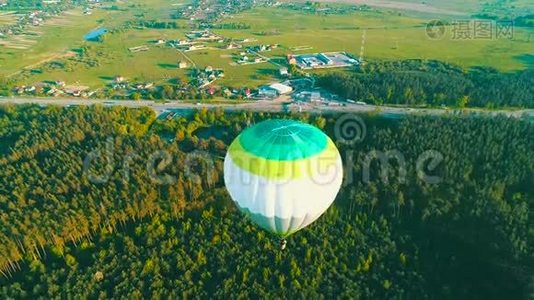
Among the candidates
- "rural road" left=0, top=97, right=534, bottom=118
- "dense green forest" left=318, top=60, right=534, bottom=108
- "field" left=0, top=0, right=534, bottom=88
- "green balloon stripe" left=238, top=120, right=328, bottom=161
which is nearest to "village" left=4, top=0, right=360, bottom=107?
"field" left=0, top=0, right=534, bottom=88

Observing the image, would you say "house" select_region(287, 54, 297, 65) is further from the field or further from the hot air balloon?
the hot air balloon

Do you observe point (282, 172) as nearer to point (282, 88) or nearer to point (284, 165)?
point (284, 165)

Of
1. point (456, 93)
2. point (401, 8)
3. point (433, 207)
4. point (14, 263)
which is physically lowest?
point (14, 263)

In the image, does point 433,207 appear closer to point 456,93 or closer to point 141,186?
point 141,186

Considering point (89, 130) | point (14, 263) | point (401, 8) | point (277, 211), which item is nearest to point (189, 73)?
point (89, 130)

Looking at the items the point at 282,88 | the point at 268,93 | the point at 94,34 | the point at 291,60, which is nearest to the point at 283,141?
the point at 268,93

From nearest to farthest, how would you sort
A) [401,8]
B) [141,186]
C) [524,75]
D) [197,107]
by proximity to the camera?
[141,186] < [197,107] < [524,75] < [401,8]
